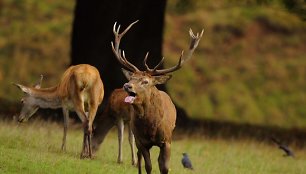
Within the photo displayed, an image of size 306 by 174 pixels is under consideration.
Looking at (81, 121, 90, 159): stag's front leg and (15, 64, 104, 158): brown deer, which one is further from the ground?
(15, 64, 104, 158): brown deer

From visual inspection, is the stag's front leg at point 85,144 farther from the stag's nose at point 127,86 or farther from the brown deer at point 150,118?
the stag's nose at point 127,86

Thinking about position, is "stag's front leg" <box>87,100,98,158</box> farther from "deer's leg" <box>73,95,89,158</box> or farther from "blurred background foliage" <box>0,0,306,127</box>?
"blurred background foliage" <box>0,0,306,127</box>

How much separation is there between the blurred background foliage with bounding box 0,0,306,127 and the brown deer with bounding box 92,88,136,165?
15.4m

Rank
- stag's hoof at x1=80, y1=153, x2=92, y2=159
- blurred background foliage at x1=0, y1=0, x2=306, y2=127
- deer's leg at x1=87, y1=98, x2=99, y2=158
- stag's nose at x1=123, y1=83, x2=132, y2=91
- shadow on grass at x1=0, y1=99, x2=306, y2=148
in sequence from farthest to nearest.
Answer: blurred background foliage at x1=0, y1=0, x2=306, y2=127
shadow on grass at x1=0, y1=99, x2=306, y2=148
deer's leg at x1=87, y1=98, x2=99, y2=158
stag's hoof at x1=80, y1=153, x2=92, y2=159
stag's nose at x1=123, y1=83, x2=132, y2=91

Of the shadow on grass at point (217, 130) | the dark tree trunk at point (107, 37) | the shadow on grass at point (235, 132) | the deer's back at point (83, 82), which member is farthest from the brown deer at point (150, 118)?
the dark tree trunk at point (107, 37)

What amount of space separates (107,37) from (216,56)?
58.4ft

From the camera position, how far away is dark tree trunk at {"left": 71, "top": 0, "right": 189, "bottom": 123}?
23375 millimetres

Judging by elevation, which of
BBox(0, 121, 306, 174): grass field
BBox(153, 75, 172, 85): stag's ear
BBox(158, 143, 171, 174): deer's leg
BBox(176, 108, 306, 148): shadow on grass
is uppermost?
BBox(153, 75, 172, 85): stag's ear

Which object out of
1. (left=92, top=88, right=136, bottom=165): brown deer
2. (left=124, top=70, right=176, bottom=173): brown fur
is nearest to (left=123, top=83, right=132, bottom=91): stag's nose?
(left=124, top=70, right=176, bottom=173): brown fur

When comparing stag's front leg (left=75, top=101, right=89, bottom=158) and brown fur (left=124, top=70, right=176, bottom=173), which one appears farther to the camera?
stag's front leg (left=75, top=101, right=89, bottom=158)

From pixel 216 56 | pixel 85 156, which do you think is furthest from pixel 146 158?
pixel 216 56

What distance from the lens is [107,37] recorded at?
23625mm

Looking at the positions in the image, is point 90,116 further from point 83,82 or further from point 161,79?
point 161,79

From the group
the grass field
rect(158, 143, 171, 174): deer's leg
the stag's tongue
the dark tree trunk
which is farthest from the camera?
the dark tree trunk
